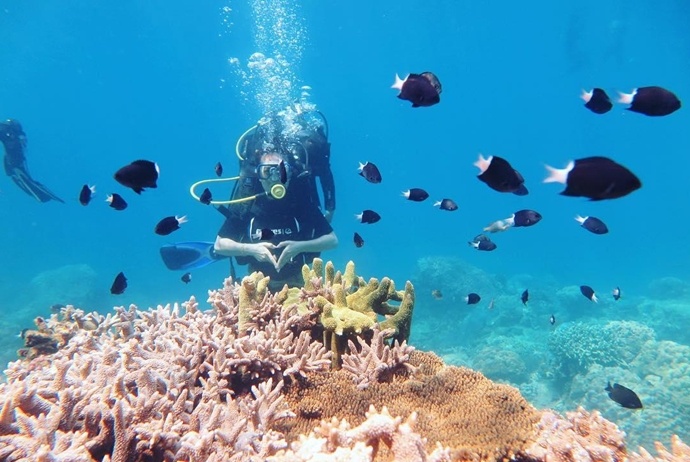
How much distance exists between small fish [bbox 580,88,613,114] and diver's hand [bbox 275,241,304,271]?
13.7ft

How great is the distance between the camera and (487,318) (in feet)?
63.6

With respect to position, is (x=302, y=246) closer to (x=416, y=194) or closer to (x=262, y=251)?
(x=262, y=251)

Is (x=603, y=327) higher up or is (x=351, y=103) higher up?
(x=351, y=103)

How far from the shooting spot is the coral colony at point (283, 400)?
2.03 metres

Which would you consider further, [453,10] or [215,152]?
[215,152]

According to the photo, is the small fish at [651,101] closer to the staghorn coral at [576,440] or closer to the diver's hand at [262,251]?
the staghorn coral at [576,440]

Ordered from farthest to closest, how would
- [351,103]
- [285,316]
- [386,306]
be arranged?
[351,103]
[386,306]
[285,316]

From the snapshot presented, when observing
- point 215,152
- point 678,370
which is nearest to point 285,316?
point 678,370

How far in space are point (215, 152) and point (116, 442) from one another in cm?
16169

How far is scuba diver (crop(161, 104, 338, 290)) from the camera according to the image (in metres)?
6.06

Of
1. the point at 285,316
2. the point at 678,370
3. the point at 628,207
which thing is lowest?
the point at 285,316

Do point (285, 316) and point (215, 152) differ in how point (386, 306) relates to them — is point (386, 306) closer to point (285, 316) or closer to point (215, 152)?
point (285, 316)

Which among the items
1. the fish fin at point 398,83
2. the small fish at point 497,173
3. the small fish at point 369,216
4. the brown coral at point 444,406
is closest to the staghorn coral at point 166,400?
the brown coral at point 444,406

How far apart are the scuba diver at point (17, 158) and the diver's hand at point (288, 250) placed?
7.77m
